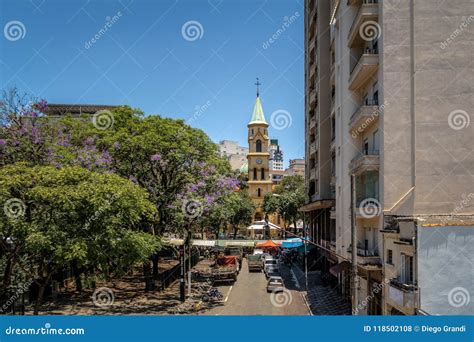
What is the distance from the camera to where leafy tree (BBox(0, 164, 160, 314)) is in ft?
58.6

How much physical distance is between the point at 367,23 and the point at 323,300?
16.1 metres

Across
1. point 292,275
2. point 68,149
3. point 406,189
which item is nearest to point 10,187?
point 68,149

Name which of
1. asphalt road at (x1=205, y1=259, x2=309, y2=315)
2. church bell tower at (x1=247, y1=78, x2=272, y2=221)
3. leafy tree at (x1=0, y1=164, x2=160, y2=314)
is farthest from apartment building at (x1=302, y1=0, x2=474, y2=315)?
church bell tower at (x1=247, y1=78, x2=272, y2=221)

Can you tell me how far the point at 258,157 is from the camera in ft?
301

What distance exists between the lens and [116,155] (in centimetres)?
2936

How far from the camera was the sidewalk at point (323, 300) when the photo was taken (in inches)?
1079

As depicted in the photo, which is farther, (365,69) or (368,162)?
(365,69)

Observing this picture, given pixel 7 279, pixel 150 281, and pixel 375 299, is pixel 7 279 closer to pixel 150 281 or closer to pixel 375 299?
pixel 150 281

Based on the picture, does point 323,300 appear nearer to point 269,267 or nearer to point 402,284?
point 269,267

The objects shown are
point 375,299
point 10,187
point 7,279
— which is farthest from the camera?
point 375,299

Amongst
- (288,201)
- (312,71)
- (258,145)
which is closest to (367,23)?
(312,71)

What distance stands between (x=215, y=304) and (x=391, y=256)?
38.2 feet

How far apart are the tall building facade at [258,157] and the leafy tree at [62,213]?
235 feet

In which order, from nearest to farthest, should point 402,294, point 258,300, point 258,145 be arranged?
point 402,294, point 258,300, point 258,145
